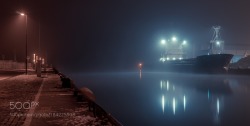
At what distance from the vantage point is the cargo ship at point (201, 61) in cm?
8419

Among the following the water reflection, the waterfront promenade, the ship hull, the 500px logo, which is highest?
the ship hull

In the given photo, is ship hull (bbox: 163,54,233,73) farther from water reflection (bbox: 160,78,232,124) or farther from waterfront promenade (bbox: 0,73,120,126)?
waterfront promenade (bbox: 0,73,120,126)

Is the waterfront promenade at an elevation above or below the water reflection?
above

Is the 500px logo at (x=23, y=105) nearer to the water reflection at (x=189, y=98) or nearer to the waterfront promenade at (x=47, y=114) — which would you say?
the waterfront promenade at (x=47, y=114)

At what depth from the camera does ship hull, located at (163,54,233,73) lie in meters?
83.4

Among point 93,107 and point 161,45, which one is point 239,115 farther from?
point 161,45

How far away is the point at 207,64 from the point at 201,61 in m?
2.56

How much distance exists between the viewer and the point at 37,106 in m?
14.2

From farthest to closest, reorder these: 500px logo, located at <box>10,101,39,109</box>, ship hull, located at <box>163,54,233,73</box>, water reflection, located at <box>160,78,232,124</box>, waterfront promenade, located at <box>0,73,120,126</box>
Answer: ship hull, located at <box>163,54,233,73</box> → water reflection, located at <box>160,78,232,124</box> → 500px logo, located at <box>10,101,39,109</box> → waterfront promenade, located at <box>0,73,120,126</box>

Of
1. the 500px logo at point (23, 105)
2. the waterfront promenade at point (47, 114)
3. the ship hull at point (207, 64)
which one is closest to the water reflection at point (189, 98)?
the waterfront promenade at point (47, 114)

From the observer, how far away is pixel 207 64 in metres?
88.4

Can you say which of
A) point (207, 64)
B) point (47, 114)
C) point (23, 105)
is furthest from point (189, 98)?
point (207, 64)

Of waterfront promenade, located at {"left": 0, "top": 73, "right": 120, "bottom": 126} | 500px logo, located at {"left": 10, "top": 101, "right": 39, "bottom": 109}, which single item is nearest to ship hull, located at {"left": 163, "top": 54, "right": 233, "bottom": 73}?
waterfront promenade, located at {"left": 0, "top": 73, "right": 120, "bottom": 126}

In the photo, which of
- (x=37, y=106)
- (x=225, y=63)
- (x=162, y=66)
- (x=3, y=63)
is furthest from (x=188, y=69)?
(x=37, y=106)
